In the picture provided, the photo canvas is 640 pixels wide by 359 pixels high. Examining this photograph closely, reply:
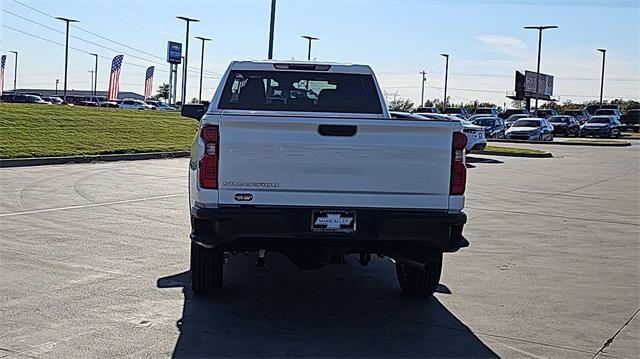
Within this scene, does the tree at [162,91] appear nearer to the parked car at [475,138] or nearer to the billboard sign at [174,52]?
the billboard sign at [174,52]

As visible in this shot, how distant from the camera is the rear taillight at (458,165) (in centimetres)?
632

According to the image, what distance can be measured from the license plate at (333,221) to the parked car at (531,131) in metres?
38.3

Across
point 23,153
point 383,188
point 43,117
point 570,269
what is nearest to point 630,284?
point 570,269

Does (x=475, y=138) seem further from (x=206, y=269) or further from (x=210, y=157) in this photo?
(x=210, y=157)

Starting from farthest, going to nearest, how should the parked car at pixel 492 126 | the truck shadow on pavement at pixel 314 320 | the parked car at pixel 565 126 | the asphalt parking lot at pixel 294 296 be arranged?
the parked car at pixel 565 126
the parked car at pixel 492 126
the asphalt parking lot at pixel 294 296
the truck shadow on pavement at pixel 314 320

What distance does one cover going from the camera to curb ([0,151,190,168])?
19266 mm

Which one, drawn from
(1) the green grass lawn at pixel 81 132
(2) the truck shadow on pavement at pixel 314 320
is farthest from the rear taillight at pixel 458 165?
(1) the green grass lawn at pixel 81 132

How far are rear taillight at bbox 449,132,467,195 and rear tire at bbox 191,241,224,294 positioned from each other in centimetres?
198

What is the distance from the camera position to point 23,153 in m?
20.2

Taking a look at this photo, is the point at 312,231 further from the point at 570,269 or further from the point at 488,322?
the point at 570,269

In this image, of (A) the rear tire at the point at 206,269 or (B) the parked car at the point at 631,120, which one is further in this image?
(B) the parked car at the point at 631,120

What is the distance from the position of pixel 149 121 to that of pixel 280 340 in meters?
28.9

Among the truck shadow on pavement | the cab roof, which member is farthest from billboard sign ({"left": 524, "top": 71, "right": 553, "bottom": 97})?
the truck shadow on pavement

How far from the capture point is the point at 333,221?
6.22 metres
